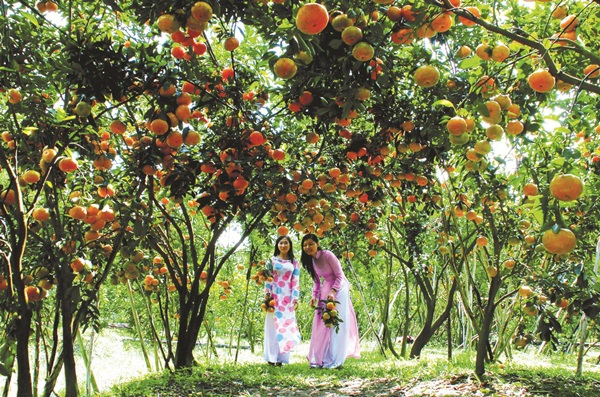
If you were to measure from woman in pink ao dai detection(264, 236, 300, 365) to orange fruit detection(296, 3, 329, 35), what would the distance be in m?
4.36

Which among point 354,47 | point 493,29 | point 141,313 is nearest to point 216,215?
point 354,47

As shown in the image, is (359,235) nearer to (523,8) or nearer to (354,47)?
(523,8)

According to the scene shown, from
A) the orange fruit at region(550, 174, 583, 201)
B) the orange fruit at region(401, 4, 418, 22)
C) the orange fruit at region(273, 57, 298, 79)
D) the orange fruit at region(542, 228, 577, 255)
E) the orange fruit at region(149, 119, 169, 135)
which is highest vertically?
the orange fruit at region(401, 4, 418, 22)

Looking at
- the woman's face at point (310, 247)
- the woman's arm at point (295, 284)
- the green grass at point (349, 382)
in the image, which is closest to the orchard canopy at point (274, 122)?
the green grass at point (349, 382)

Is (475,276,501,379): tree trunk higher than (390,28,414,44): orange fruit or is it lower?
lower

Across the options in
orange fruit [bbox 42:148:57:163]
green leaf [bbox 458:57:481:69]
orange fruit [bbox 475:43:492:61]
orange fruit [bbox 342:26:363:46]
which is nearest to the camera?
orange fruit [bbox 342:26:363:46]

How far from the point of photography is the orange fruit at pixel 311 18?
1.48m

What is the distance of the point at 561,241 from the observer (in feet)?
3.89

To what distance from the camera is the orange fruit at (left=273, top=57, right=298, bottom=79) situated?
1.81 meters

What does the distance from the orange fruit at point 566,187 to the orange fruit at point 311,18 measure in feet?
2.87

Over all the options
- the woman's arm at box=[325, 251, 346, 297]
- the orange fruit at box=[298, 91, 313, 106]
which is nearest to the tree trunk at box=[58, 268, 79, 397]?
the orange fruit at box=[298, 91, 313, 106]

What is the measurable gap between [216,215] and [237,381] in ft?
6.98

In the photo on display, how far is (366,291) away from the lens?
1280 centimetres

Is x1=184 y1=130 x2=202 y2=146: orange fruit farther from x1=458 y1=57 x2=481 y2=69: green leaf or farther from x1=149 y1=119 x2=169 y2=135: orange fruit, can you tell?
x1=458 y1=57 x2=481 y2=69: green leaf
